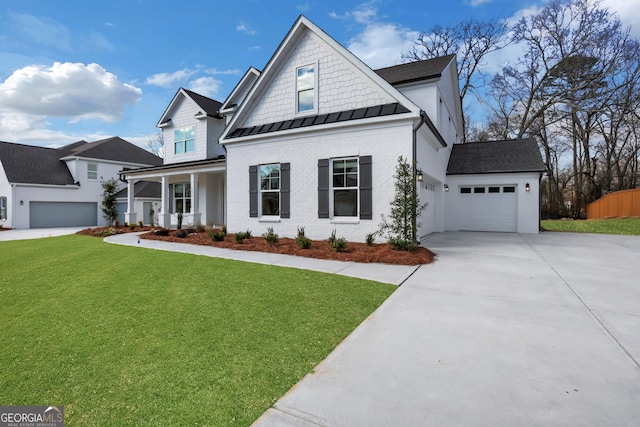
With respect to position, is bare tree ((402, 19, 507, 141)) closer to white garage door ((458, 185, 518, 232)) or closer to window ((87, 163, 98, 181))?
white garage door ((458, 185, 518, 232))

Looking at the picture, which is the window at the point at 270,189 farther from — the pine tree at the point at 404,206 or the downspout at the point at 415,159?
the downspout at the point at 415,159

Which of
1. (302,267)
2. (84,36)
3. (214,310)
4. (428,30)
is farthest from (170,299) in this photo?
(428,30)

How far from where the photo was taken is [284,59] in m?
10.7

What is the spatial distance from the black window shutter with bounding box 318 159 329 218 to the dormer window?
2.15m

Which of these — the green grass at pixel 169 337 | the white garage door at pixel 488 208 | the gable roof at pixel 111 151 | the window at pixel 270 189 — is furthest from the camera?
the gable roof at pixel 111 151

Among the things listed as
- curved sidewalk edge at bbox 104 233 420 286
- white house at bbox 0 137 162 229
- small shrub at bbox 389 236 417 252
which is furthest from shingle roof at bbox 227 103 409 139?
white house at bbox 0 137 162 229

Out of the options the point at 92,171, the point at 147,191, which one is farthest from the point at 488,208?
the point at 92,171

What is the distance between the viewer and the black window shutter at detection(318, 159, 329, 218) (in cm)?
957

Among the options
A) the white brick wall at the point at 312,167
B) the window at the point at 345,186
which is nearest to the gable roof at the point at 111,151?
the white brick wall at the point at 312,167

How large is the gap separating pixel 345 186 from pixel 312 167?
1.36m

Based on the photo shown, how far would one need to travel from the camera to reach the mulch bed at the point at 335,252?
7.00m

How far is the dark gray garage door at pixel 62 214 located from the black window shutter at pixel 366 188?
23.9 meters

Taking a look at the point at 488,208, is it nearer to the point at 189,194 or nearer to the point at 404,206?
the point at 404,206

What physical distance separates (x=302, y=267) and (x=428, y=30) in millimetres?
26754
